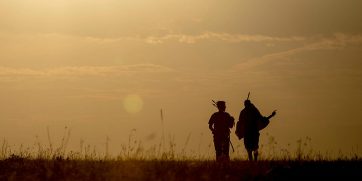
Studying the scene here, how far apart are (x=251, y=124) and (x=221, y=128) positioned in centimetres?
107

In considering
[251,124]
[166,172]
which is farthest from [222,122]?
[166,172]

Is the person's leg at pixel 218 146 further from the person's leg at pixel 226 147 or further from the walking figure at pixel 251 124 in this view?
the walking figure at pixel 251 124

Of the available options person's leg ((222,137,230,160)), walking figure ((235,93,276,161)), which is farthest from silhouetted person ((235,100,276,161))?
person's leg ((222,137,230,160))

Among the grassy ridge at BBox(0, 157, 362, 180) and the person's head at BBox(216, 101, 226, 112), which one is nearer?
the grassy ridge at BBox(0, 157, 362, 180)

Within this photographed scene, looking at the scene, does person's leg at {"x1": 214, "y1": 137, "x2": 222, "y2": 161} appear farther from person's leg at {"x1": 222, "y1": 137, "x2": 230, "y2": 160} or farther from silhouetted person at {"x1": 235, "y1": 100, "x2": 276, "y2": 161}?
silhouetted person at {"x1": 235, "y1": 100, "x2": 276, "y2": 161}

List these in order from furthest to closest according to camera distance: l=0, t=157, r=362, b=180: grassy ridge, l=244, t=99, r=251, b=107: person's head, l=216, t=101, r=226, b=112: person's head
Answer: l=244, t=99, r=251, b=107: person's head
l=216, t=101, r=226, b=112: person's head
l=0, t=157, r=362, b=180: grassy ridge

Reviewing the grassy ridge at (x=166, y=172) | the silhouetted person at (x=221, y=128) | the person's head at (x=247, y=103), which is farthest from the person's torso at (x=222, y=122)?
the grassy ridge at (x=166, y=172)

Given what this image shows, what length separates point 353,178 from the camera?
1161cm

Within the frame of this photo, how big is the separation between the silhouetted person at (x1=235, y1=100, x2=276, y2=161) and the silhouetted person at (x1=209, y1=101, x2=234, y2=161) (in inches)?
18.3

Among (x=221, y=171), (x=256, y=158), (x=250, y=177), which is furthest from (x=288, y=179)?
(x=256, y=158)

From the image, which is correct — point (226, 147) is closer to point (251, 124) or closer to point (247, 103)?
point (251, 124)

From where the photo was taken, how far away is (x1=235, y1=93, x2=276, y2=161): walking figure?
2062cm

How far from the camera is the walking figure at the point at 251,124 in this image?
20625 mm

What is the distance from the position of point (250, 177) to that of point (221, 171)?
1398mm
